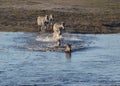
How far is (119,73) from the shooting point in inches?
998

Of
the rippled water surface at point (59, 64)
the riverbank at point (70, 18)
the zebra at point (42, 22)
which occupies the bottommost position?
the riverbank at point (70, 18)

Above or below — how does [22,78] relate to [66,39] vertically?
above

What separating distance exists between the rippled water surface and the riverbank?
260 inches

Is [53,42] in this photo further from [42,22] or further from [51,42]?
[42,22]

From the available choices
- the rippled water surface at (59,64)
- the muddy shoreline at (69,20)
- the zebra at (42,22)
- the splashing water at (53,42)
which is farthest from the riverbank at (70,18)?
the rippled water surface at (59,64)

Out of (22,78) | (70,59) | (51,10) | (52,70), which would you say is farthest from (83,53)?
(51,10)

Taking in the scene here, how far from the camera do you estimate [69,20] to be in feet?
156

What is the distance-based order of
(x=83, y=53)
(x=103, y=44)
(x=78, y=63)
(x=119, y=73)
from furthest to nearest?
(x=103, y=44) < (x=83, y=53) < (x=78, y=63) < (x=119, y=73)

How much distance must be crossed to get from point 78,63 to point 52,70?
244 centimetres

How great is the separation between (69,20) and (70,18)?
41.6 inches

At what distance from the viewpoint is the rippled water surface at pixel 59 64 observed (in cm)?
2325

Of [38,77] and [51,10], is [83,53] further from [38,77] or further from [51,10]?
[51,10]

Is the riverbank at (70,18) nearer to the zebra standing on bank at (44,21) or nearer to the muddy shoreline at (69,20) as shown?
the muddy shoreline at (69,20)

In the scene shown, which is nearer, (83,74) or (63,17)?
(83,74)
